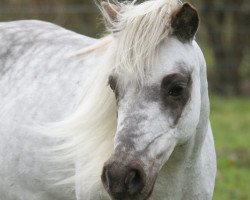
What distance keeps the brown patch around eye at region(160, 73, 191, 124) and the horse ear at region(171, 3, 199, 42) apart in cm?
21

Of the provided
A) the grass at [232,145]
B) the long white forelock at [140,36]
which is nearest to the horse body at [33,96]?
the long white forelock at [140,36]

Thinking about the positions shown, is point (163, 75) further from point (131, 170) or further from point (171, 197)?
point (171, 197)

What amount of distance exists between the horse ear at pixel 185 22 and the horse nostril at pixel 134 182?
2.45 ft

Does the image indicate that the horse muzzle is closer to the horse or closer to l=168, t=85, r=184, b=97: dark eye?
the horse

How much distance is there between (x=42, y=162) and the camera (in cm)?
463

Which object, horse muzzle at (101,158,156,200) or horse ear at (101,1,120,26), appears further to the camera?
horse ear at (101,1,120,26)

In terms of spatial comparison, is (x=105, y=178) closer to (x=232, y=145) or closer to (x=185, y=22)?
(x=185, y=22)

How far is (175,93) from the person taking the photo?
3777 millimetres

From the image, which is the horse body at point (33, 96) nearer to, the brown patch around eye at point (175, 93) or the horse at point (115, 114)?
the horse at point (115, 114)

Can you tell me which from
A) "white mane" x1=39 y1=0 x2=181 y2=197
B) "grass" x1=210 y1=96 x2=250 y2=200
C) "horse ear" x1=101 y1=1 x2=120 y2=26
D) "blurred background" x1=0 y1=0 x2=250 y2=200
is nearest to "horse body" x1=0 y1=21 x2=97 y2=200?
"white mane" x1=39 y1=0 x2=181 y2=197

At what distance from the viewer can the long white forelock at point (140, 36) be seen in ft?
12.3

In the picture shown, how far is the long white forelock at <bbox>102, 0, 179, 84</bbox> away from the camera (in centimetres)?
375

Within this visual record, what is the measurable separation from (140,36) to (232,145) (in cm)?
599

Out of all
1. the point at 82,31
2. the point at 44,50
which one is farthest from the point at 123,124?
the point at 82,31
